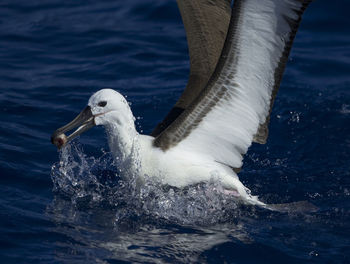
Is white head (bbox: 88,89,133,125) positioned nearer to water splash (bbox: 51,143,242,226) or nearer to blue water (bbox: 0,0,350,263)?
water splash (bbox: 51,143,242,226)

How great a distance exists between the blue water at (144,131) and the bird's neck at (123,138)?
15.4 inches

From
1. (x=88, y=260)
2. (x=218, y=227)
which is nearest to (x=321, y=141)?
(x=218, y=227)

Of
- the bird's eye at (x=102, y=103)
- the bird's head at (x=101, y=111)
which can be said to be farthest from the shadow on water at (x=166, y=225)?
the bird's eye at (x=102, y=103)

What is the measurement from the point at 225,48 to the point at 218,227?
6.42ft

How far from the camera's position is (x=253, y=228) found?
657 cm

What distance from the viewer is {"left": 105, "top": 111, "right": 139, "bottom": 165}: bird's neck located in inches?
273

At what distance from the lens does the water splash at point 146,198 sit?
6785 millimetres

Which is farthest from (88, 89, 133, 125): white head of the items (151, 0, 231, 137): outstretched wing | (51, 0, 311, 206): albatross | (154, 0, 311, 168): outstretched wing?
(151, 0, 231, 137): outstretched wing

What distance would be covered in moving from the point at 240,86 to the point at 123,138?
58.4 inches

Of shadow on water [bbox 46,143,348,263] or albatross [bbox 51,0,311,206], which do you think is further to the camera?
albatross [bbox 51,0,311,206]

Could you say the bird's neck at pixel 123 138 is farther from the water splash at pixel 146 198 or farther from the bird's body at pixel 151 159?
the water splash at pixel 146 198

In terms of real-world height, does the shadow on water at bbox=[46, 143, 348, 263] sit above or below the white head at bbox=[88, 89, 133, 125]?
below

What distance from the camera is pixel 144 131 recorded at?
944 cm

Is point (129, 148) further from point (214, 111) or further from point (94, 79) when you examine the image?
point (94, 79)
